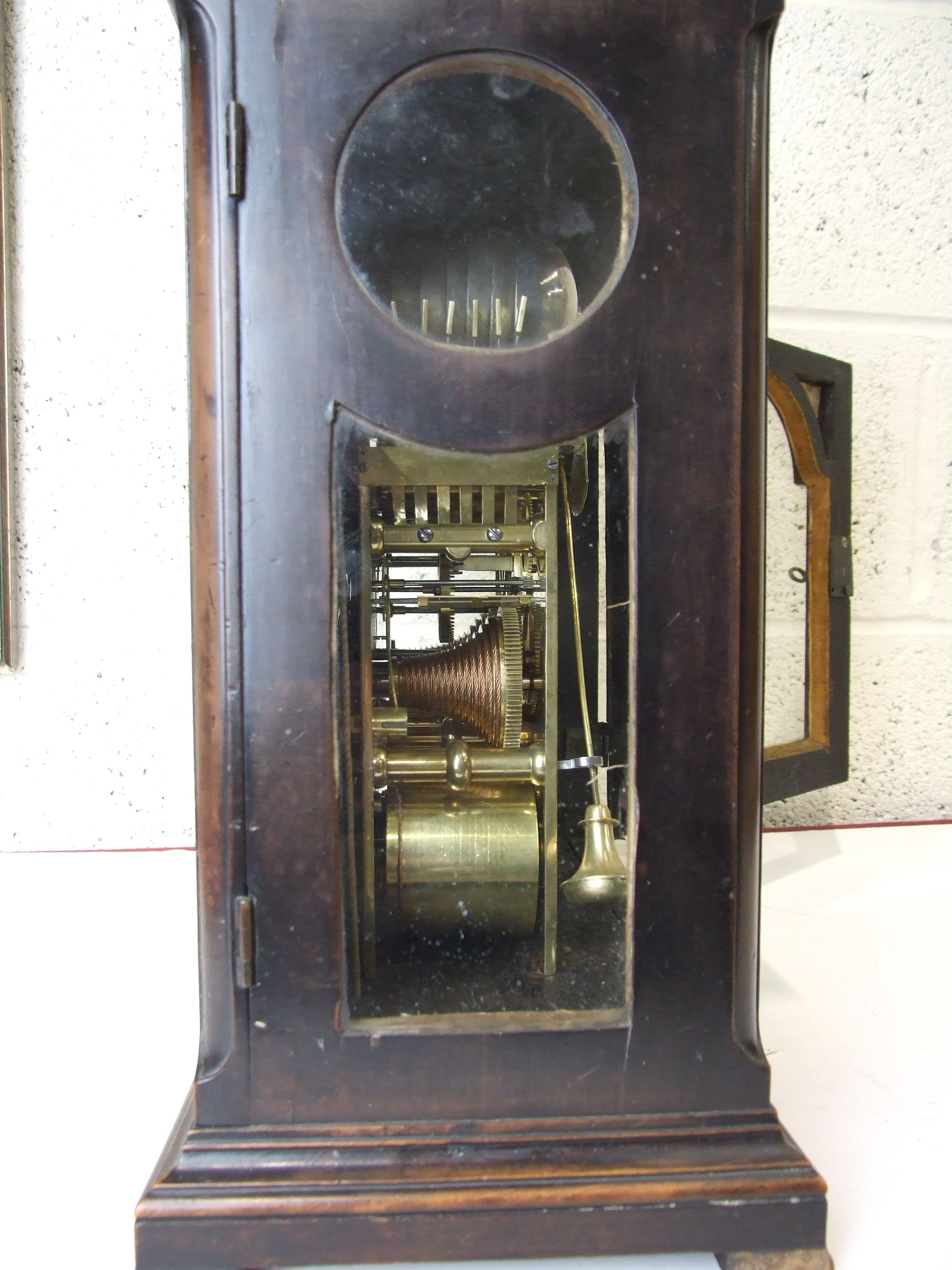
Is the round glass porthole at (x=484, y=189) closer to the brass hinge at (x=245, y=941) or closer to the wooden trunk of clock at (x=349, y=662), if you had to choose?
the wooden trunk of clock at (x=349, y=662)

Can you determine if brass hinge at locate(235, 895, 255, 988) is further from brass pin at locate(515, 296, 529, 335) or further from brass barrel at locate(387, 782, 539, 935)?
brass pin at locate(515, 296, 529, 335)

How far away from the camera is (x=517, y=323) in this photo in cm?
75

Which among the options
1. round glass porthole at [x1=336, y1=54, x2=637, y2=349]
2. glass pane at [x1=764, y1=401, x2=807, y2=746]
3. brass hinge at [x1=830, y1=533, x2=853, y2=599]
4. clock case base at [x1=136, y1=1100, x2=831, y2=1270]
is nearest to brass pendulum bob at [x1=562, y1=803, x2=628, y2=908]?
clock case base at [x1=136, y1=1100, x2=831, y2=1270]

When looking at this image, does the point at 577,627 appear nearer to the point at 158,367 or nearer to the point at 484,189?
the point at 484,189

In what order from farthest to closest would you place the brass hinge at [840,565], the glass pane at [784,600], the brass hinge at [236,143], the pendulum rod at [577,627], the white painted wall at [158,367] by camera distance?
the glass pane at [784,600], the white painted wall at [158,367], the brass hinge at [840,565], the pendulum rod at [577,627], the brass hinge at [236,143]

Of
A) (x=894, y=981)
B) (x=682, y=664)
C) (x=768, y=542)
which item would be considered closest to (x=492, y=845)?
(x=682, y=664)

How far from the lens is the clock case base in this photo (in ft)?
2.00

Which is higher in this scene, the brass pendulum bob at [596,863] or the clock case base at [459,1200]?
the brass pendulum bob at [596,863]

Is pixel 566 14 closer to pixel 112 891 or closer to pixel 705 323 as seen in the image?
pixel 705 323

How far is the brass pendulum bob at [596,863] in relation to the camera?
700 millimetres

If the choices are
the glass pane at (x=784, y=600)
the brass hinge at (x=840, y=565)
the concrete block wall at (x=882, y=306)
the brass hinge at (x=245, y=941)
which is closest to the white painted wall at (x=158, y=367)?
the concrete block wall at (x=882, y=306)

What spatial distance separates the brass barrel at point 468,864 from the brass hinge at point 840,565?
0.76 meters

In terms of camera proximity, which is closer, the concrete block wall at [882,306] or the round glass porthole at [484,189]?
the round glass porthole at [484,189]

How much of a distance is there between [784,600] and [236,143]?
1226 millimetres
